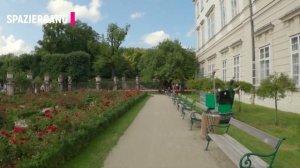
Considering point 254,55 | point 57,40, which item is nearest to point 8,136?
point 254,55

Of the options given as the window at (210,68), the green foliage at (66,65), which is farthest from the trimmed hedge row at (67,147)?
the green foliage at (66,65)

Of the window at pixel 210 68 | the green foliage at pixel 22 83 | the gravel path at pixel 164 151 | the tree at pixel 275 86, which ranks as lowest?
the gravel path at pixel 164 151

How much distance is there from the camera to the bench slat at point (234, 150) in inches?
217

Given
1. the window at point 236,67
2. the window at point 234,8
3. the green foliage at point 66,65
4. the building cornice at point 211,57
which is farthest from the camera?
the green foliage at point 66,65

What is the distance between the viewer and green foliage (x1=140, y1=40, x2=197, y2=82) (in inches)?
1747

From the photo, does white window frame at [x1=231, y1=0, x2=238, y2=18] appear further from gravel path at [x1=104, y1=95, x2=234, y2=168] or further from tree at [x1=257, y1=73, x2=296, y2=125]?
gravel path at [x1=104, y1=95, x2=234, y2=168]

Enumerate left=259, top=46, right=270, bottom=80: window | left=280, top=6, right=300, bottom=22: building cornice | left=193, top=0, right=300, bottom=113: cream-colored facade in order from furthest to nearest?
left=259, top=46, right=270, bottom=80: window → left=193, top=0, right=300, bottom=113: cream-colored facade → left=280, top=6, right=300, bottom=22: building cornice

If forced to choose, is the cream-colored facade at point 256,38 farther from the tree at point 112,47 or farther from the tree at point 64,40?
the tree at point 64,40

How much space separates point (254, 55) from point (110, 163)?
1435 cm

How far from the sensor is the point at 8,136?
21.8 ft

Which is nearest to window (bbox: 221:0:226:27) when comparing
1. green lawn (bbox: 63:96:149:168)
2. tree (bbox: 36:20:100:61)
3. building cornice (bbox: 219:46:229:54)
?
building cornice (bbox: 219:46:229:54)

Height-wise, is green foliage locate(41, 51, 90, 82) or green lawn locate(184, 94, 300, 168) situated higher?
green foliage locate(41, 51, 90, 82)

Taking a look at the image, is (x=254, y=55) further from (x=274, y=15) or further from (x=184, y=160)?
(x=184, y=160)

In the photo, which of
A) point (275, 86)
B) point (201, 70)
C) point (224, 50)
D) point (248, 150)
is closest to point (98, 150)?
point (248, 150)
